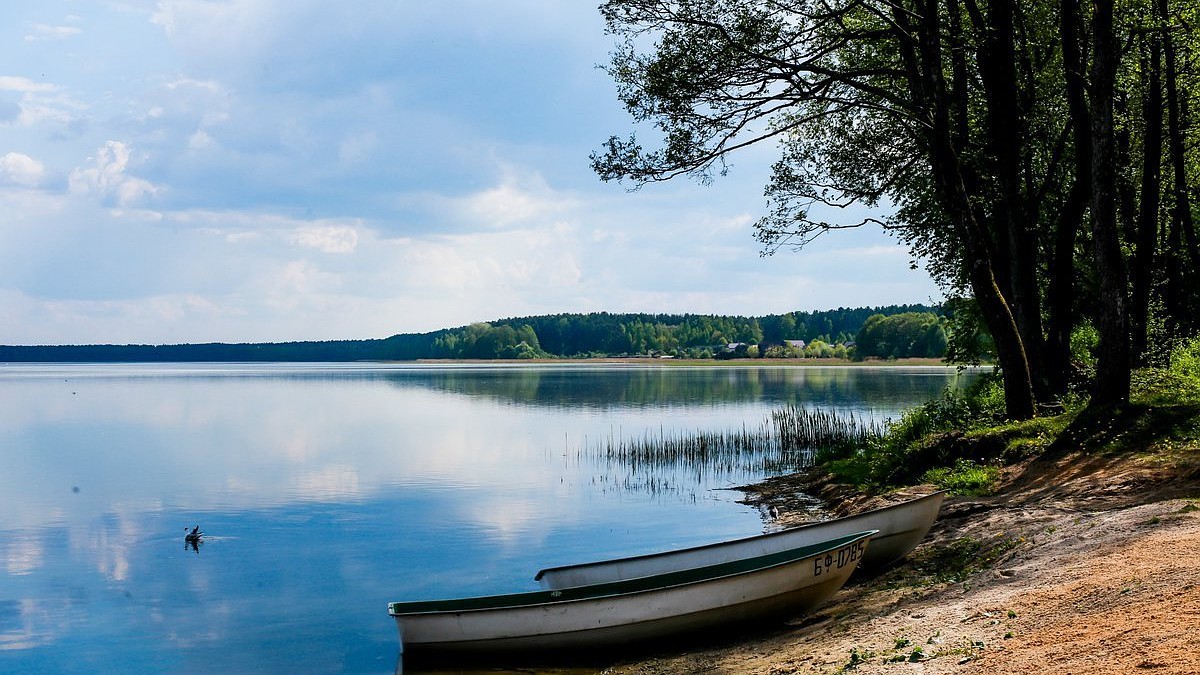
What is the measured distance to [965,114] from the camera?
18797mm

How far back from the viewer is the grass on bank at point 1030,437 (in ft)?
46.8

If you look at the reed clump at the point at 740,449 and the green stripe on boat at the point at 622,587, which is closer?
the green stripe on boat at the point at 622,587

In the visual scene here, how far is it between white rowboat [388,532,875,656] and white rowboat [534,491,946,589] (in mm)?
1065

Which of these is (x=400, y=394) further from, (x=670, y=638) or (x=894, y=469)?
(x=670, y=638)

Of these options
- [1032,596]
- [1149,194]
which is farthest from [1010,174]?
[1032,596]

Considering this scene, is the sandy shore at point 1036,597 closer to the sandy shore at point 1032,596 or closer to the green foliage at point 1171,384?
the sandy shore at point 1032,596

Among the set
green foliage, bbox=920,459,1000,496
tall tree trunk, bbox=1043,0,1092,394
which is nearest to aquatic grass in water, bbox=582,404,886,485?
tall tree trunk, bbox=1043,0,1092,394

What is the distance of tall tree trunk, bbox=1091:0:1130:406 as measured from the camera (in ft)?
50.0

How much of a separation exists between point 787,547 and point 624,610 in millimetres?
2850

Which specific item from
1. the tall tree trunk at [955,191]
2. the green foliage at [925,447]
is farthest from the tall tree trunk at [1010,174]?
the green foliage at [925,447]

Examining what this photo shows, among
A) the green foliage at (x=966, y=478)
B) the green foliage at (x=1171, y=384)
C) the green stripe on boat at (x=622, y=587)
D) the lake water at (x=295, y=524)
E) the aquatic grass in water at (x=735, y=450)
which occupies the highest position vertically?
the green foliage at (x=1171, y=384)

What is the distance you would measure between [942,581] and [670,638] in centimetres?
316

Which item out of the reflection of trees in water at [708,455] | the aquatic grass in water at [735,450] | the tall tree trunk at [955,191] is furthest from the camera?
the aquatic grass in water at [735,450]

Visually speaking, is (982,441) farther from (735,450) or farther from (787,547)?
(735,450)
